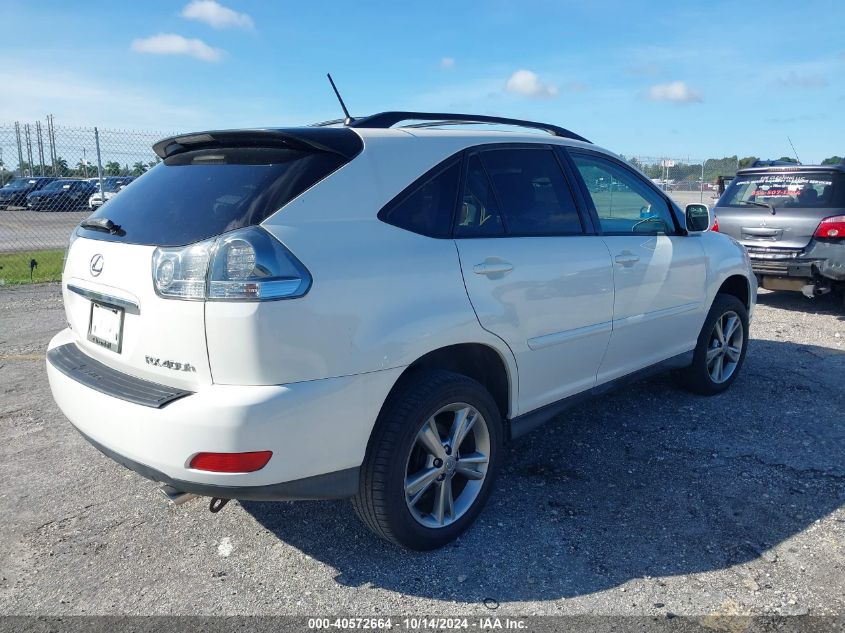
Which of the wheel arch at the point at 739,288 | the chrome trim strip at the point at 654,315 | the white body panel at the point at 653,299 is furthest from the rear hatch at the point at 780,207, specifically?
the chrome trim strip at the point at 654,315

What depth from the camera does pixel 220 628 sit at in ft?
8.18

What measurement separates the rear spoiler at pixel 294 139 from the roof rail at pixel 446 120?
1.03 ft

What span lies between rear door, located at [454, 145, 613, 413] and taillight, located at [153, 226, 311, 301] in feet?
2.79

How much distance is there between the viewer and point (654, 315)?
410 cm

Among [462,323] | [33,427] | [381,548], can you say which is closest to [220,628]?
[381,548]

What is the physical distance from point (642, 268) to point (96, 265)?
283cm

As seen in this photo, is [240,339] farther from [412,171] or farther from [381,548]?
[381,548]

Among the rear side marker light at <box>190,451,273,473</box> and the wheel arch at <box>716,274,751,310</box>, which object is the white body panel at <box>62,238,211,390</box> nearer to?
the rear side marker light at <box>190,451,273,473</box>

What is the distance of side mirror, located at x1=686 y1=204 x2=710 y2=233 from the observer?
449cm

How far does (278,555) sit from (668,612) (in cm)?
160

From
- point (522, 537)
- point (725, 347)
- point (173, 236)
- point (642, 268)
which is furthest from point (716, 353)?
point (173, 236)

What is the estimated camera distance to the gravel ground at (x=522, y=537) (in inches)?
105

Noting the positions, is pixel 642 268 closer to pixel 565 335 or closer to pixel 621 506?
pixel 565 335

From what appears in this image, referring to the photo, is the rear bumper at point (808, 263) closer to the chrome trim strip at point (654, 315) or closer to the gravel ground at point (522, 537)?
the chrome trim strip at point (654, 315)
